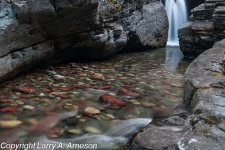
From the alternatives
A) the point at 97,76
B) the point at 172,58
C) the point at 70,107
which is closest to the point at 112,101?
the point at 70,107

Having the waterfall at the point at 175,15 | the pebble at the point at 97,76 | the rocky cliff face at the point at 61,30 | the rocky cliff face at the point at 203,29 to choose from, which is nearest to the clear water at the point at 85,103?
the pebble at the point at 97,76

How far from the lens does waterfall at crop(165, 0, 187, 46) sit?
1112 centimetres

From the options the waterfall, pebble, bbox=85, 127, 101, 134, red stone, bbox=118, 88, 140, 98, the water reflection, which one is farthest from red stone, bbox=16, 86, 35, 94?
the waterfall

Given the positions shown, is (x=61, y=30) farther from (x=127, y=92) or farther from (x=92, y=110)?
(x=92, y=110)

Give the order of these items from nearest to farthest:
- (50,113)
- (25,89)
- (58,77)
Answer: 1. (50,113)
2. (25,89)
3. (58,77)

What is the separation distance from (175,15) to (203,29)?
4173mm

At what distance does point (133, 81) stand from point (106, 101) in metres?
1.34

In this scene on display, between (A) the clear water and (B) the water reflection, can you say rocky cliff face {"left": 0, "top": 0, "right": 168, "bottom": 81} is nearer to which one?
(A) the clear water

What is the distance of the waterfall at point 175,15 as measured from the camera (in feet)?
36.5

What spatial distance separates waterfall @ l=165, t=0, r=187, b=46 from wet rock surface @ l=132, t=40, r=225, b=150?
721cm

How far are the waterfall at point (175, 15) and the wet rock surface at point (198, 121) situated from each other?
721cm

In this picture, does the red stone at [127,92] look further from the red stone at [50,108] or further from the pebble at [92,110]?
the red stone at [50,108]

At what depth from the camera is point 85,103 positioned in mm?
3955

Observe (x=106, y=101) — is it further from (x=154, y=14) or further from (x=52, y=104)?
(x=154, y=14)
